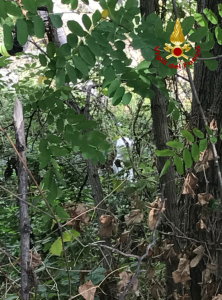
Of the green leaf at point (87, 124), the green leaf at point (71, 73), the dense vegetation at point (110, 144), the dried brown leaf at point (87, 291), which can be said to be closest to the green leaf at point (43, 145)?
the dense vegetation at point (110, 144)

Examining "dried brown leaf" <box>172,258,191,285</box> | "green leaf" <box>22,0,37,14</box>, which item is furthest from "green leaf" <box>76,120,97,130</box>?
"dried brown leaf" <box>172,258,191,285</box>

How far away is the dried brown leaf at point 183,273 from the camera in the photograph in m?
1.10

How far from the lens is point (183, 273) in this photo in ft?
3.60

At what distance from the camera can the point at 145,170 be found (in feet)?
4.75

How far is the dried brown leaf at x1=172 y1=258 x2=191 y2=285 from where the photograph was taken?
1.10 m

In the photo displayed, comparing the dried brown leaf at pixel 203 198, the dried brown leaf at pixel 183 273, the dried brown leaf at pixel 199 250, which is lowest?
the dried brown leaf at pixel 183 273

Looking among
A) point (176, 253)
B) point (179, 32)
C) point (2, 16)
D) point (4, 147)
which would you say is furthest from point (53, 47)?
point (4, 147)

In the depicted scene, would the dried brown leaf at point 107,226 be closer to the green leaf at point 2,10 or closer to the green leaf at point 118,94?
the green leaf at point 118,94

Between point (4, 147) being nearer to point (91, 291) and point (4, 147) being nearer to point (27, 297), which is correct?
point (91, 291)

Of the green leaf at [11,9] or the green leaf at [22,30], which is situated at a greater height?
the green leaf at [11,9]

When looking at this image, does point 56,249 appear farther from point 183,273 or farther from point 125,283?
point 183,273

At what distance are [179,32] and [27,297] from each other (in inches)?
29.2

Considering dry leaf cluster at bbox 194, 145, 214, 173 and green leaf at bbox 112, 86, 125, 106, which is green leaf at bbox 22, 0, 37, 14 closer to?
green leaf at bbox 112, 86, 125, 106

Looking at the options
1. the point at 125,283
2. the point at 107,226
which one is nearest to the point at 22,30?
the point at 107,226
